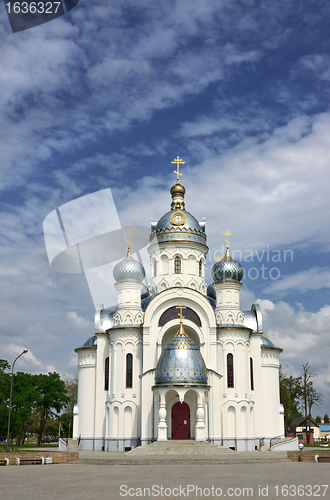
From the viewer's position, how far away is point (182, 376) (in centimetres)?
2806

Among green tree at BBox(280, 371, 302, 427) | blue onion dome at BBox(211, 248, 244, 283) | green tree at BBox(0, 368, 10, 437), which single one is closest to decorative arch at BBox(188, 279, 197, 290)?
blue onion dome at BBox(211, 248, 244, 283)

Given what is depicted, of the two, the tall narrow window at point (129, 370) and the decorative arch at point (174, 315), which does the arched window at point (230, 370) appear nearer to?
the decorative arch at point (174, 315)

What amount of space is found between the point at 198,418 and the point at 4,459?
430 inches

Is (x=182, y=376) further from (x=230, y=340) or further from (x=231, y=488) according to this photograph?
(x=231, y=488)

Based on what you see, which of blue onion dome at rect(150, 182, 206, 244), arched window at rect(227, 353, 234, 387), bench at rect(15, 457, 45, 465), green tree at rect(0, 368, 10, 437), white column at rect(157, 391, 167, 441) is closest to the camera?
bench at rect(15, 457, 45, 465)

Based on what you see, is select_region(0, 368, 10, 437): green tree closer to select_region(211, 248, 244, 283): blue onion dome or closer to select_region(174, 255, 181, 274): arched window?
select_region(174, 255, 181, 274): arched window

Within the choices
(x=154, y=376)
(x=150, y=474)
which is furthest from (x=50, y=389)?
(x=150, y=474)

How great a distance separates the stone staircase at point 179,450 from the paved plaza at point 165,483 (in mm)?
6447

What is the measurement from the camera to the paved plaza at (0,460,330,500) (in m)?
12.5

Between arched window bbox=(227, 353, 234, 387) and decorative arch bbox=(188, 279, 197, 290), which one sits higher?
decorative arch bbox=(188, 279, 197, 290)

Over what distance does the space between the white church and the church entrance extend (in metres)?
0.06

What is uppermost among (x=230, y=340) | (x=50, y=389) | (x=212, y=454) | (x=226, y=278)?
(x=226, y=278)

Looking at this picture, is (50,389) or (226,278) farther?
(50,389)

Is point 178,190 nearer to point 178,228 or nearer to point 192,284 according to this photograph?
point 178,228
